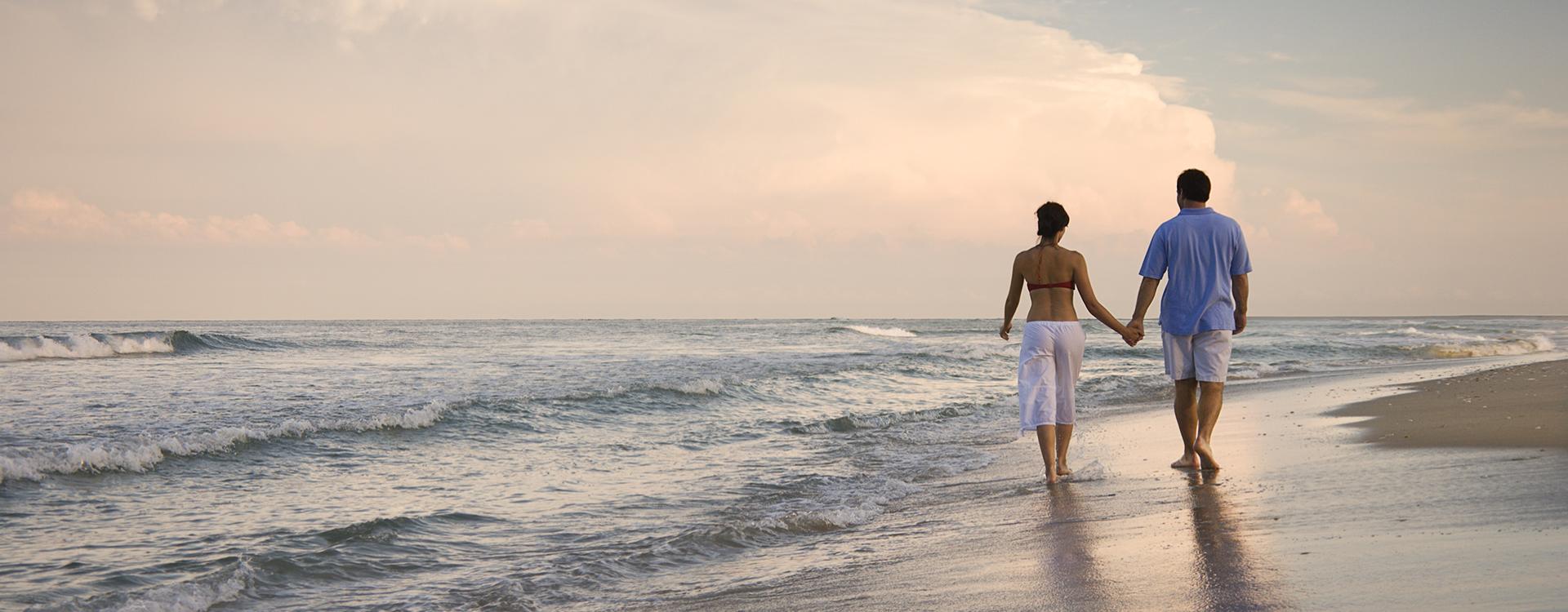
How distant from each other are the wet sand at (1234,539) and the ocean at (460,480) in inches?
20.2

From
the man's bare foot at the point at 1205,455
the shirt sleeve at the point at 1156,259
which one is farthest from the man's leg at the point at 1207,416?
the shirt sleeve at the point at 1156,259

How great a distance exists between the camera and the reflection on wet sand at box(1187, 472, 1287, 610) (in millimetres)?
3045

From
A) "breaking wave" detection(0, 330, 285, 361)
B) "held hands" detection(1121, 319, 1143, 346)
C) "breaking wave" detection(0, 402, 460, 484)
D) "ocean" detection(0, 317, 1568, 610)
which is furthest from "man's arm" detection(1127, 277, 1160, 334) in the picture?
"breaking wave" detection(0, 330, 285, 361)

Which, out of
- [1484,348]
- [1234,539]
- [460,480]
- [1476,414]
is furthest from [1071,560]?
[1484,348]

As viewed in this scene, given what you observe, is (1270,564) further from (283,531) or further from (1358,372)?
(1358,372)

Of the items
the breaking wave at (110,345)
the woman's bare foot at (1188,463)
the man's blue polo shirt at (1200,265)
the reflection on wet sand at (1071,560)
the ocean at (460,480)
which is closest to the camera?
the reflection on wet sand at (1071,560)

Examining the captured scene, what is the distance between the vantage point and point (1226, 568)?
3508mm

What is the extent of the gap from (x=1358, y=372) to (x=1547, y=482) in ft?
48.5

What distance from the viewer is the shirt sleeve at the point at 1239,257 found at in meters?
5.77

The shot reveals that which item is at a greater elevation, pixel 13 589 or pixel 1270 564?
pixel 1270 564

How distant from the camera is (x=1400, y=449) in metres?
6.36

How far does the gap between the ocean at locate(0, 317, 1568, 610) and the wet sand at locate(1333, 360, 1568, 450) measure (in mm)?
3110

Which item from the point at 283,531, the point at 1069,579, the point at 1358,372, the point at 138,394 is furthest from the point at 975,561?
the point at 1358,372

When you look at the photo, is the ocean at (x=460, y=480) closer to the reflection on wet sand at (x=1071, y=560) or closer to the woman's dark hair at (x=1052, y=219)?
the reflection on wet sand at (x=1071, y=560)
